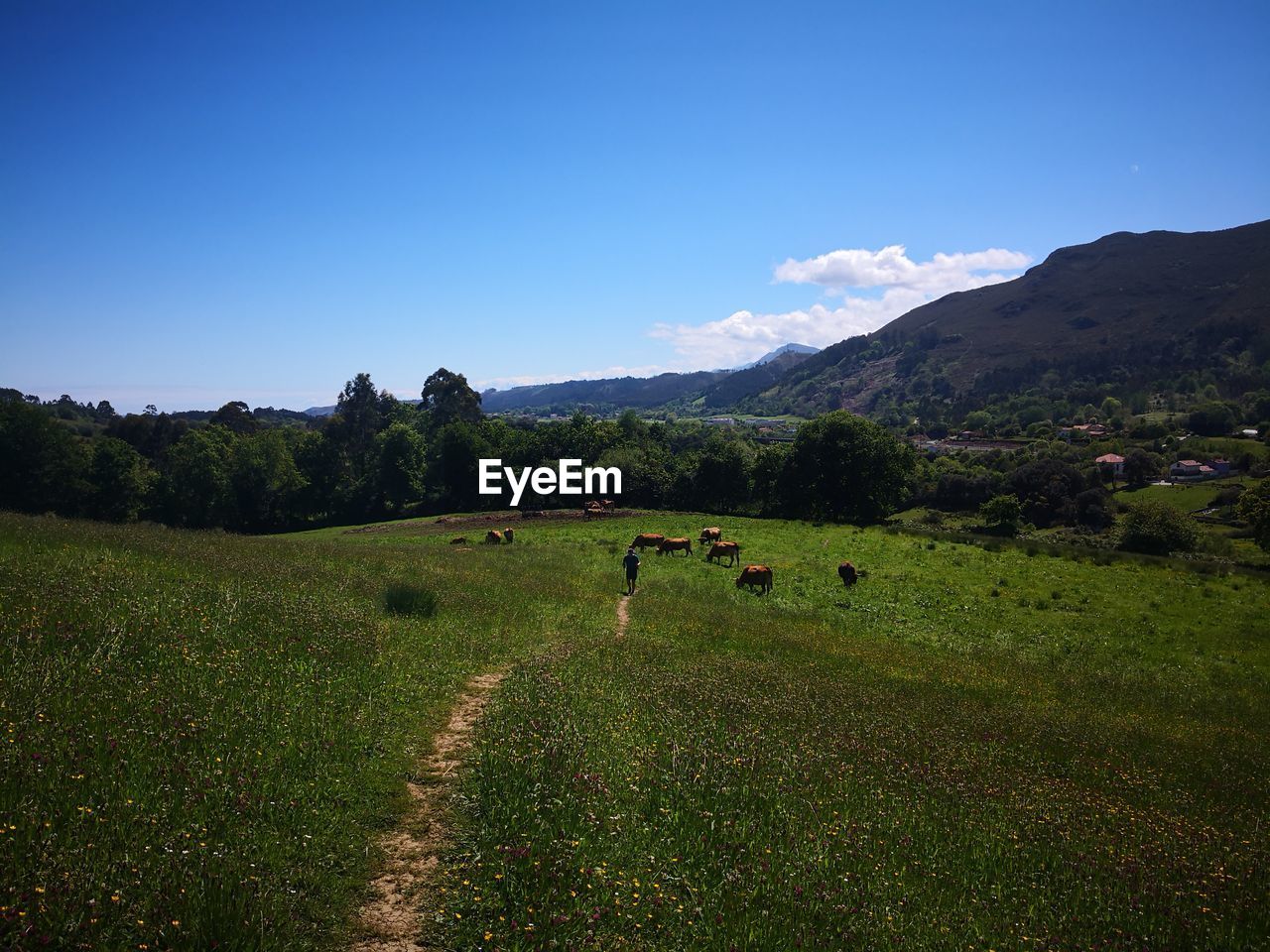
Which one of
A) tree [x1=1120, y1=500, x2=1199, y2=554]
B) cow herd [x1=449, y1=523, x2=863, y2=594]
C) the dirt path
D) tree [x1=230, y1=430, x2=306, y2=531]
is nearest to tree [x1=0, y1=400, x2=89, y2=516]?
tree [x1=230, y1=430, x2=306, y2=531]

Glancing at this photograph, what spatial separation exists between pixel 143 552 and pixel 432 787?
14398mm

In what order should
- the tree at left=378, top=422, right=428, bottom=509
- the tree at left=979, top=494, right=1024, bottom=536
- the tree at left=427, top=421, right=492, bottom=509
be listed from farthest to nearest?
the tree at left=378, top=422, right=428, bottom=509
the tree at left=427, top=421, right=492, bottom=509
the tree at left=979, top=494, right=1024, bottom=536

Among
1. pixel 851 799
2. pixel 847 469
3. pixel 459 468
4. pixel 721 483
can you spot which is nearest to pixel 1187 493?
pixel 847 469

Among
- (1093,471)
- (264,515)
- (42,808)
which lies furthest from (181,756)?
(1093,471)

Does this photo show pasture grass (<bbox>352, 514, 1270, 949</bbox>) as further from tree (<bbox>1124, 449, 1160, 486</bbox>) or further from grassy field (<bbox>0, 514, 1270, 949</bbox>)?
tree (<bbox>1124, 449, 1160, 486</bbox>)

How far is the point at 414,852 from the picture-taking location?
7.14 metres

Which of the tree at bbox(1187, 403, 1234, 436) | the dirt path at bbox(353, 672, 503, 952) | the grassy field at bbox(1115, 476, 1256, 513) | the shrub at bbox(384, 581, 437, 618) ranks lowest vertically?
the grassy field at bbox(1115, 476, 1256, 513)

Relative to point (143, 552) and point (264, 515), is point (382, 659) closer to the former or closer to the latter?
point (143, 552)

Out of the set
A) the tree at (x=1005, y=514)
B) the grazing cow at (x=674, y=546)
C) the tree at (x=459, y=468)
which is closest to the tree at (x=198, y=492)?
the tree at (x=459, y=468)

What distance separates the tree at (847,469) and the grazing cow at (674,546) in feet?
106

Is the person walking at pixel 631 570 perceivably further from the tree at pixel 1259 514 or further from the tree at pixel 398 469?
the tree at pixel 398 469

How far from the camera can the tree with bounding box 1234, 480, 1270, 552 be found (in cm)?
4503

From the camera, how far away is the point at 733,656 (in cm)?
1688

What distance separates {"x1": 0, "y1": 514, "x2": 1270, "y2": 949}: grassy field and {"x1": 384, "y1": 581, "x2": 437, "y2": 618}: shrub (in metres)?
0.30
